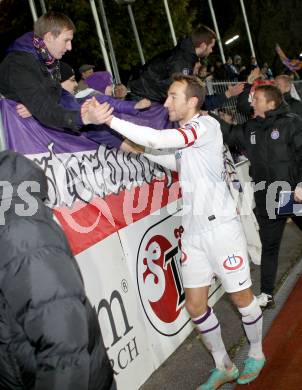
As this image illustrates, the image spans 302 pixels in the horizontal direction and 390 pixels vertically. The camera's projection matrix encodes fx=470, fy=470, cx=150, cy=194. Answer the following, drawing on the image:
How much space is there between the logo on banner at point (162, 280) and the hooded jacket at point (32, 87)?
5.24ft

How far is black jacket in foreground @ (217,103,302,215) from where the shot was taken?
16.6ft

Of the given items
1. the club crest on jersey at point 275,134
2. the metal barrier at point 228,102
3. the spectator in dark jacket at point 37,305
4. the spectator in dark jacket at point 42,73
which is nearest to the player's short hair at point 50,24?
the spectator in dark jacket at point 42,73

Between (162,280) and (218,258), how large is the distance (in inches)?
43.7

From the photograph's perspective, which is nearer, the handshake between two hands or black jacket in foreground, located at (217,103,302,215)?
the handshake between two hands

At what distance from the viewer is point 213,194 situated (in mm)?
3797

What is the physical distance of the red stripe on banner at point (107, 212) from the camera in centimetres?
363

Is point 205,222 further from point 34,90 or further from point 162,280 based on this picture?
point 34,90

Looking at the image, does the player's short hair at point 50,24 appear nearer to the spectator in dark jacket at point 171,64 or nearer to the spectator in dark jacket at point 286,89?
the spectator in dark jacket at point 171,64

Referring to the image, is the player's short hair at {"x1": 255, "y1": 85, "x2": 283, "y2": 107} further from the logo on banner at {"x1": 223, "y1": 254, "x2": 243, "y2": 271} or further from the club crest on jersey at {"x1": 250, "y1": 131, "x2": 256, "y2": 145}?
the logo on banner at {"x1": 223, "y1": 254, "x2": 243, "y2": 271}

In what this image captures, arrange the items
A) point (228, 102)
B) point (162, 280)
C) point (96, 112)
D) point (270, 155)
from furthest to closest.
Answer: point (228, 102) → point (270, 155) → point (162, 280) → point (96, 112)

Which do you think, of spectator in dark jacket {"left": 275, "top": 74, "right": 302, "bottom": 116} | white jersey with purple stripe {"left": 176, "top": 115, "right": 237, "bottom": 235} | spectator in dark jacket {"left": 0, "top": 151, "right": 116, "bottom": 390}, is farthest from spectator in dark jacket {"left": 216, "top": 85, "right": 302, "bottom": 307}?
spectator in dark jacket {"left": 0, "top": 151, "right": 116, "bottom": 390}

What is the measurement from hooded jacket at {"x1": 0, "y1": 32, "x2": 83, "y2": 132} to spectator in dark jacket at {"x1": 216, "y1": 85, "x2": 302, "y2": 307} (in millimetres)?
2425

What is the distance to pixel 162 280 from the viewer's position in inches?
185

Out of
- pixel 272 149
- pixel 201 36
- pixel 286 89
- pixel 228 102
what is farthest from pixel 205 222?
pixel 286 89
